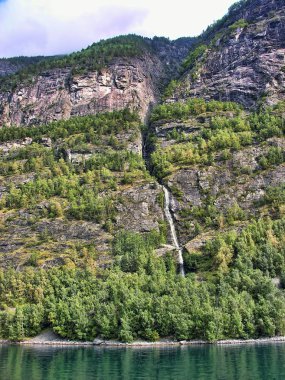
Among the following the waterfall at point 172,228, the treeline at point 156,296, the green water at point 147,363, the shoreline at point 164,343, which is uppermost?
the waterfall at point 172,228

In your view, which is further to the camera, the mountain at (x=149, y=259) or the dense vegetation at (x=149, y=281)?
the mountain at (x=149, y=259)

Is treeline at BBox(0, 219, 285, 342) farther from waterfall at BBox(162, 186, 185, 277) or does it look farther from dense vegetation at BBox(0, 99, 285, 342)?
waterfall at BBox(162, 186, 185, 277)

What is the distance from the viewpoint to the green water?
7169 centimetres

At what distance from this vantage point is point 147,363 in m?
83.3

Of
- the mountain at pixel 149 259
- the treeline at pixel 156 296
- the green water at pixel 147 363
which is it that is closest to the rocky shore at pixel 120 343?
the treeline at pixel 156 296

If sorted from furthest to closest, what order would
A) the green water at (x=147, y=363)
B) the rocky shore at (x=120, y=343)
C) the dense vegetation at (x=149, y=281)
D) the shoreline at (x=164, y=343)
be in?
the dense vegetation at (x=149, y=281) → the rocky shore at (x=120, y=343) → the shoreline at (x=164, y=343) → the green water at (x=147, y=363)

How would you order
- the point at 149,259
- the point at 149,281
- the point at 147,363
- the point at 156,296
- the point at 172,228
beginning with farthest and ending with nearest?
the point at 172,228 < the point at 149,259 < the point at 149,281 < the point at 156,296 < the point at 147,363

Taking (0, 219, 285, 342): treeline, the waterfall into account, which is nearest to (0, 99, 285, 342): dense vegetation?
(0, 219, 285, 342): treeline

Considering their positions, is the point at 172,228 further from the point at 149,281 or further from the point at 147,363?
the point at 147,363

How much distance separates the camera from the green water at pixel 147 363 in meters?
71.7

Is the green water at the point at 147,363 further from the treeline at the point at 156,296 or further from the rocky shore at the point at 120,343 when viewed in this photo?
the treeline at the point at 156,296

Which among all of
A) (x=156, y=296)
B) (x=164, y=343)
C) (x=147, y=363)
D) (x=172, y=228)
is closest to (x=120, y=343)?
(x=164, y=343)

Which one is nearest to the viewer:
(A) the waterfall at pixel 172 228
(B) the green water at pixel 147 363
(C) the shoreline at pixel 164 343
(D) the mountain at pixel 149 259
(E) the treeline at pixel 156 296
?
(B) the green water at pixel 147 363

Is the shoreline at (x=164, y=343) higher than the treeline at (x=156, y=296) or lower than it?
lower
